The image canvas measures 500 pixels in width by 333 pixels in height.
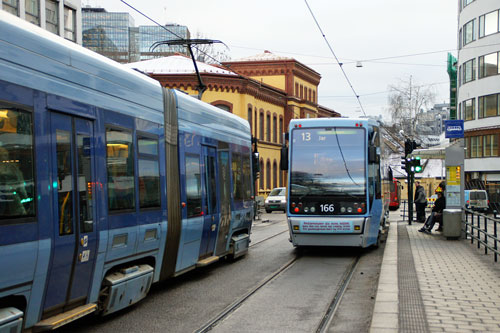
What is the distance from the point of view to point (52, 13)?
37125 millimetres

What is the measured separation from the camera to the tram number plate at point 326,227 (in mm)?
14273

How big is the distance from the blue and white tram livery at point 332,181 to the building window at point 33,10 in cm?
2392

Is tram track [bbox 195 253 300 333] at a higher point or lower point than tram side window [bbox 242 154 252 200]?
lower

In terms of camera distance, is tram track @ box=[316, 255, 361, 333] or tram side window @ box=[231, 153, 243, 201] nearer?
tram track @ box=[316, 255, 361, 333]

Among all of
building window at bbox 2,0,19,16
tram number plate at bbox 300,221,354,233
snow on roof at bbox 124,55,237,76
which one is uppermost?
building window at bbox 2,0,19,16

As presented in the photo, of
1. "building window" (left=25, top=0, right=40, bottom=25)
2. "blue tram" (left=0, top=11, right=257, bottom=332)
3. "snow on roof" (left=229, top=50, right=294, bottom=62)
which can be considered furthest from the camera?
"snow on roof" (left=229, top=50, right=294, bottom=62)

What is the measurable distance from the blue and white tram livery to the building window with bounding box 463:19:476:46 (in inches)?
1629

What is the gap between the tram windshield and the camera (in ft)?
47.5

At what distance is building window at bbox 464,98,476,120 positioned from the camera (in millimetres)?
53250

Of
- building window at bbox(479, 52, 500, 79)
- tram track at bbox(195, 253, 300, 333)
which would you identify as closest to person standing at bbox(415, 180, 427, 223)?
tram track at bbox(195, 253, 300, 333)

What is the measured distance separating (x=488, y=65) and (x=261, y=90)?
58.4 ft

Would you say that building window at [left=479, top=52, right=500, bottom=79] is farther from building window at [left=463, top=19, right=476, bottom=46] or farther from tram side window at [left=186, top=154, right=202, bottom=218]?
tram side window at [left=186, top=154, right=202, bottom=218]

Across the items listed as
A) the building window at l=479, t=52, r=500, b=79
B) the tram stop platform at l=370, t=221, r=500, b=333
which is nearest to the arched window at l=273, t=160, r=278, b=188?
the building window at l=479, t=52, r=500, b=79

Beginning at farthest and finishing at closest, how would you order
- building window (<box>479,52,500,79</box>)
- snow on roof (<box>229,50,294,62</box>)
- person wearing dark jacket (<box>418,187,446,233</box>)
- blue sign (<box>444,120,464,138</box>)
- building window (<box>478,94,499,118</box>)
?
snow on roof (<box>229,50,294,62</box>)
building window (<box>478,94,499,118</box>)
building window (<box>479,52,500,79</box>)
person wearing dark jacket (<box>418,187,446,233</box>)
blue sign (<box>444,120,464,138</box>)
